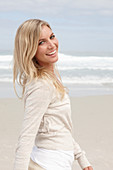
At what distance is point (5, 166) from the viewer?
4.30m

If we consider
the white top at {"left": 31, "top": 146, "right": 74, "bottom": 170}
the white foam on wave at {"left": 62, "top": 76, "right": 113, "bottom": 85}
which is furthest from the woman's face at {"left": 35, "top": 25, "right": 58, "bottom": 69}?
the white foam on wave at {"left": 62, "top": 76, "right": 113, "bottom": 85}

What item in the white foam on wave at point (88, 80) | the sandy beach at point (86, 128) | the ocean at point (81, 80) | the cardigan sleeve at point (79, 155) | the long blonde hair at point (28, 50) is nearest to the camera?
the long blonde hair at point (28, 50)

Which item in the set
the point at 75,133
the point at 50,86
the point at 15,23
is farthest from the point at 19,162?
the point at 15,23

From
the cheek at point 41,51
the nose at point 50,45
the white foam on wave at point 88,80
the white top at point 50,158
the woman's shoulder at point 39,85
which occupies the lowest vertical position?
the white foam on wave at point 88,80

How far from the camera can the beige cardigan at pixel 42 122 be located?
1850mm

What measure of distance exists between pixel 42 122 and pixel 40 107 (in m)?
0.11

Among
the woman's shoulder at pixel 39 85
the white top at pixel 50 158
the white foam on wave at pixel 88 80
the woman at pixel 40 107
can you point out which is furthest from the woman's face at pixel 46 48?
the white foam on wave at pixel 88 80

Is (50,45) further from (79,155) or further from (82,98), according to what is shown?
(82,98)

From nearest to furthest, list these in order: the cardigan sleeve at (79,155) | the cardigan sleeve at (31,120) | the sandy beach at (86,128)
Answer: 1. the cardigan sleeve at (31,120)
2. the cardigan sleeve at (79,155)
3. the sandy beach at (86,128)

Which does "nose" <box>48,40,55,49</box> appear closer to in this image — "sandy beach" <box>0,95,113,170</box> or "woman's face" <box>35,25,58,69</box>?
"woman's face" <box>35,25,58,69</box>

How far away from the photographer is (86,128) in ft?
19.7

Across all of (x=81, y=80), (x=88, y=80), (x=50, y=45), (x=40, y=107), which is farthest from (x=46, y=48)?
(x=88, y=80)

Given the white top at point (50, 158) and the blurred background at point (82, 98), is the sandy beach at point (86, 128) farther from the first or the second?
the white top at point (50, 158)

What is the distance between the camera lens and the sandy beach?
4.60 m
